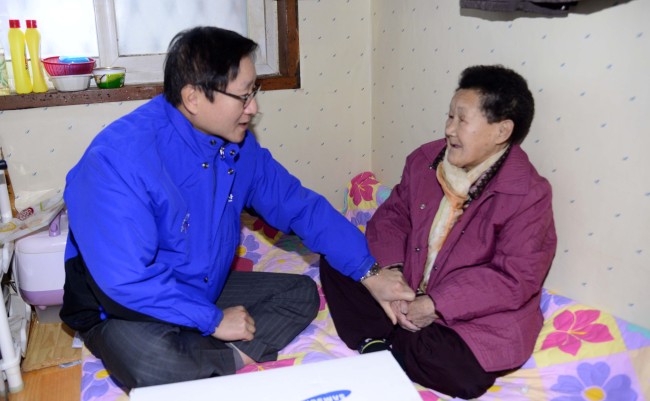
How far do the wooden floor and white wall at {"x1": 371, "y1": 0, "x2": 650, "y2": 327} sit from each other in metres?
1.55

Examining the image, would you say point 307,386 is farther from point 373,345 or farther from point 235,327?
point 373,345

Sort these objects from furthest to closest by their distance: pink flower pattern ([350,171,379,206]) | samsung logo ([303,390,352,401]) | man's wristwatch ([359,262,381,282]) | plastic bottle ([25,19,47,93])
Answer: pink flower pattern ([350,171,379,206])
plastic bottle ([25,19,47,93])
man's wristwatch ([359,262,381,282])
samsung logo ([303,390,352,401])

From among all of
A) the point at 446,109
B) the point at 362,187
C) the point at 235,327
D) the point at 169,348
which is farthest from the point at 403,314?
the point at 362,187

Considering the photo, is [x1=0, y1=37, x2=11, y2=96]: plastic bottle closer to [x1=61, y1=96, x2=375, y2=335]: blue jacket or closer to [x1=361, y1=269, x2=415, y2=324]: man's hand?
[x1=61, y1=96, x2=375, y2=335]: blue jacket

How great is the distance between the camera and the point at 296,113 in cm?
263

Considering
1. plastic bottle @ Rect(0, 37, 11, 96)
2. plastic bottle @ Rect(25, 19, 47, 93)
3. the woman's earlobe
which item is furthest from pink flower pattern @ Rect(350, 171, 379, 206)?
plastic bottle @ Rect(0, 37, 11, 96)

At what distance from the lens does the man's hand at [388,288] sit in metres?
1.70

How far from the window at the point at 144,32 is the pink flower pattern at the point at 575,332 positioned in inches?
58.2

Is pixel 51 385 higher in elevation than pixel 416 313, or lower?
lower

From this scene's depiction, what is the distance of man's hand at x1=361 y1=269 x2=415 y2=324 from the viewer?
66.8 inches

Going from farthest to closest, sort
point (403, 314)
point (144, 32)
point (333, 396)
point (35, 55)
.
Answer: point (144, 32) → point (35, 55) → point (403, 314) → point (333, 396)

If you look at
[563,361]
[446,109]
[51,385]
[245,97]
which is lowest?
[51,385]

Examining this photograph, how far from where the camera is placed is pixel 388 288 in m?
1.72

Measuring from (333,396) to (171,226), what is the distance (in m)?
0.66
